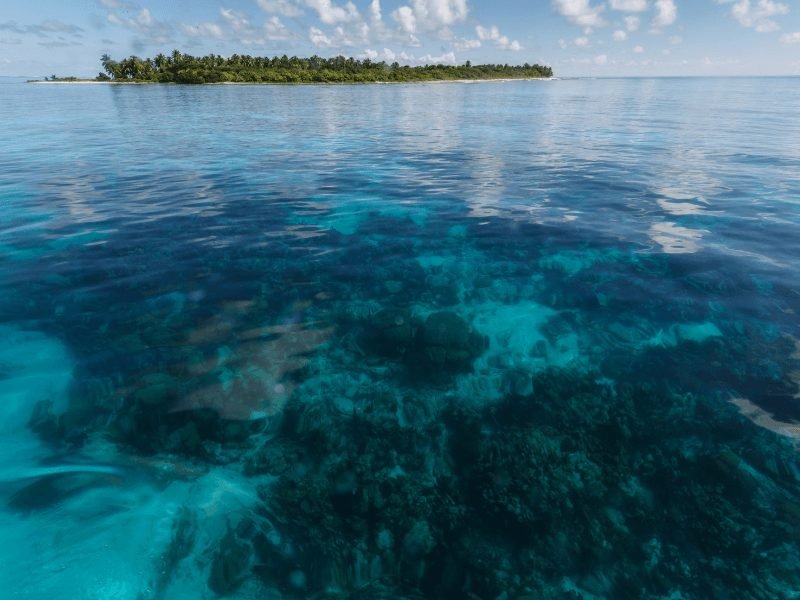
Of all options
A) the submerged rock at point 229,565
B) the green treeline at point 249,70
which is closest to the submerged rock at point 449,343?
the submerged rock at point 229,565

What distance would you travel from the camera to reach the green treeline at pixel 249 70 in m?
147

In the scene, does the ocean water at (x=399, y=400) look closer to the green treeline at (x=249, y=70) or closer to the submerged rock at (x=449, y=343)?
the submerged rock at (x=449, y=343)

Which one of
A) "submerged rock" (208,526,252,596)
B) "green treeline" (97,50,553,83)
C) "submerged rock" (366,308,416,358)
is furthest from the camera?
"green treeline" (97,50,553,83)

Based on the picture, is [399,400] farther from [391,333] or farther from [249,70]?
[249,70]

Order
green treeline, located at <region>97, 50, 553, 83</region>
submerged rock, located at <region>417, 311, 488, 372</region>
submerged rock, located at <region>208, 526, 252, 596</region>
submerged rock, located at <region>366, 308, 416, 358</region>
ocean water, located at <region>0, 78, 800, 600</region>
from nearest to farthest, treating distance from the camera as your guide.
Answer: submerged rock, located at <region>208, 526, 252, 596</region> < ocean water, located at <region>0, 78, 800, 600</region> < submerged rock, located at <region>417, 311, 488, 372</region> < submerged rock, located at <region>366, 308, 416, 358</region> < green treeline, located at <region>97, 50, 553, 83</region>

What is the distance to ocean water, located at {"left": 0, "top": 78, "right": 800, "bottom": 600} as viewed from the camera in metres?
5.16

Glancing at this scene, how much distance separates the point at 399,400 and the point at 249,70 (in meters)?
183

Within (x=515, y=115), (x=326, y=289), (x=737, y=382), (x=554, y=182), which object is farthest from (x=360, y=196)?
(x=515, y=115)

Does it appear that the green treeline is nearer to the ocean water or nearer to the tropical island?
the tropical island

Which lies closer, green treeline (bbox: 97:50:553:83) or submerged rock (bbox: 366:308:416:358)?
submerged rock (bbox: 366:308:416:358)

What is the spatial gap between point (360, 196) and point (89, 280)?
1026 cm

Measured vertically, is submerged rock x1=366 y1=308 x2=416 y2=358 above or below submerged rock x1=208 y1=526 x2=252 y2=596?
above

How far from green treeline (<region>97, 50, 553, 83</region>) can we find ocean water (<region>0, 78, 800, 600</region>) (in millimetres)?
156730

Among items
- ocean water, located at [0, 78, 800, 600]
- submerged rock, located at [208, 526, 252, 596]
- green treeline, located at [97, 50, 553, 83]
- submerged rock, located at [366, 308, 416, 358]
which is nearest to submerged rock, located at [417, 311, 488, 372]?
ocean water, located at [0, 78, 800, 600]
